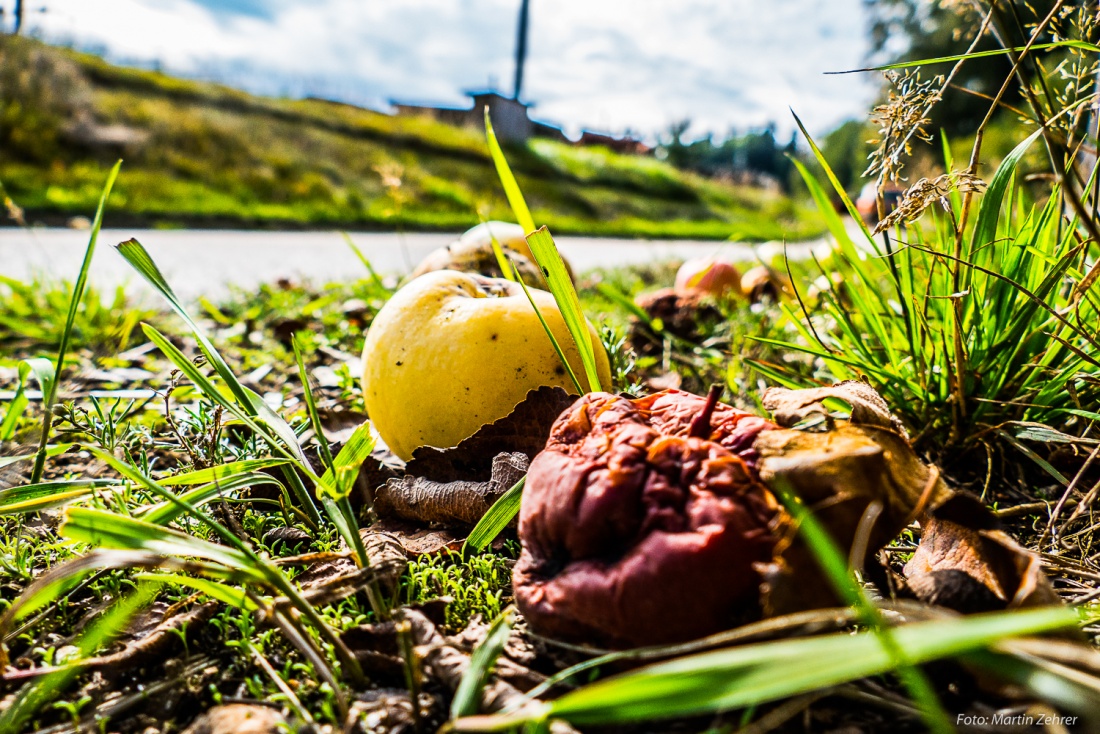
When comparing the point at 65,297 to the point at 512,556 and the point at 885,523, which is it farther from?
the point at 885,523

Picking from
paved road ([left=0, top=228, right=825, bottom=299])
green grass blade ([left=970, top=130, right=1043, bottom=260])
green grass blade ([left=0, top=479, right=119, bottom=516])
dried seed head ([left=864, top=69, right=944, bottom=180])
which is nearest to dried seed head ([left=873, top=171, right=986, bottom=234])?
dried seed head ([left=864, top=69, right=944, bottom=180])

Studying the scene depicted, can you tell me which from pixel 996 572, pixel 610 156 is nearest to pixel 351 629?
pixel 996 572

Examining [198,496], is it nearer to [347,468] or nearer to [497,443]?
[347,468]

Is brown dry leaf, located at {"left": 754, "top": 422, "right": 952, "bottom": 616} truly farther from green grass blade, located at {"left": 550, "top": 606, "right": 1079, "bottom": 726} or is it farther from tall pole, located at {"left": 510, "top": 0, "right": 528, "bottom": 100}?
tall pole, located at {"left": 510, "top": 0, "right": 528, "bottom": 100}

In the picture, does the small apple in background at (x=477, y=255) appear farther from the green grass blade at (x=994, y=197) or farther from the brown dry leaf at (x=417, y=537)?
the green grass blade at (x=994, y=197)

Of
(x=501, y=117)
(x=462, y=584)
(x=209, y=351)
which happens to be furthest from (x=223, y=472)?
(x=501, y=117)

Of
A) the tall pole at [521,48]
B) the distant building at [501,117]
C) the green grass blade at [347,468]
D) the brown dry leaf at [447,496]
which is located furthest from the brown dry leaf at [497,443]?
the tall pole at [521,48]
